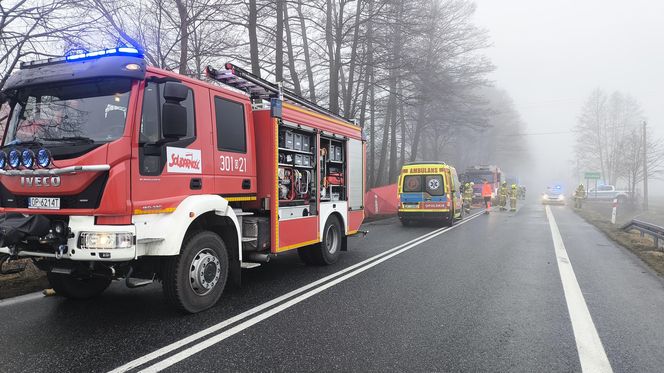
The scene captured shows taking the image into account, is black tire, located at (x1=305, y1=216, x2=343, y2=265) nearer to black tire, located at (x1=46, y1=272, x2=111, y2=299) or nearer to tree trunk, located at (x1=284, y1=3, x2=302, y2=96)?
black tire, located at (x1=46, y1=272, x2=111, y2=299)

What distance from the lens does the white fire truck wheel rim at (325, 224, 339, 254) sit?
25.3 ft

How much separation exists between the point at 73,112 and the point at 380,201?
1587 centimetres

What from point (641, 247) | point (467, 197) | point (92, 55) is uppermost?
point (92, 55)

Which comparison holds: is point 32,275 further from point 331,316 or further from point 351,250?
point 351,250

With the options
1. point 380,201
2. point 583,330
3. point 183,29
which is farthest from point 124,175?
point 380,201

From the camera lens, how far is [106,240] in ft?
13.0

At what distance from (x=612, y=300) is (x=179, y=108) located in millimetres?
5715

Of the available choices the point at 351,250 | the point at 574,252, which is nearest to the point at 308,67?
the point at 351,250

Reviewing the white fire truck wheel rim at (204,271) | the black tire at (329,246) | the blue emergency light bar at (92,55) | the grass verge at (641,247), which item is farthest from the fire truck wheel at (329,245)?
the grass verge at (641,247)

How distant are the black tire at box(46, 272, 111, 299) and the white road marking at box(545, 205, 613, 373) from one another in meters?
4.87

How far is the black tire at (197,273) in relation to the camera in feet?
14.6

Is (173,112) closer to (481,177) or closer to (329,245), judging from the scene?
(329,245)

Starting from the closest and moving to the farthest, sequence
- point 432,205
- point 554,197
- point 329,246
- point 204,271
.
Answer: point 204,271, point 329,246, point 432,205, point 554,197

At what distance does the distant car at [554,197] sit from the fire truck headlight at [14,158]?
35591 mm
